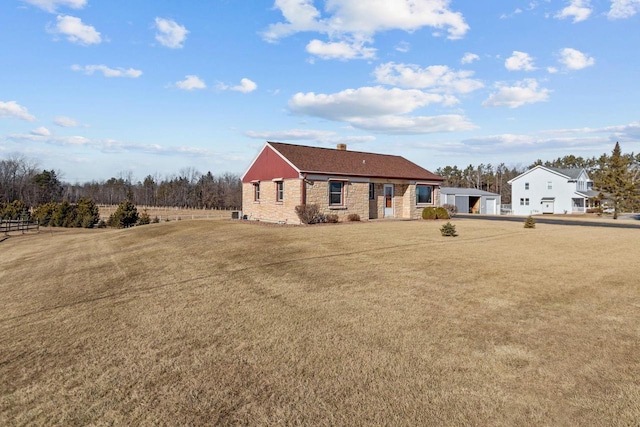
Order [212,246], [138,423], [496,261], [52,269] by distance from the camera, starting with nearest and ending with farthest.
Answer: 1. [138,423]
2. [496,261]
3. [52,269]
4. [212,246]

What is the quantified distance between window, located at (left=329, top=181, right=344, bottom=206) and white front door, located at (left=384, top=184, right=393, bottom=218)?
4.69 metres

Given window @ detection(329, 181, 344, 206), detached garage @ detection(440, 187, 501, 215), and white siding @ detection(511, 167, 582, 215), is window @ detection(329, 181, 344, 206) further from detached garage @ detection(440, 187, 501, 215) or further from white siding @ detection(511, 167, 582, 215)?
white siding @ detection(511, 167, 582, 215)

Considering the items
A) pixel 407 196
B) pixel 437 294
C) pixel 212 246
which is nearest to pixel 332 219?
pixel 407 196

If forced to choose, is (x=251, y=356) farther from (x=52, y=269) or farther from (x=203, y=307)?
(x=52, y=269)

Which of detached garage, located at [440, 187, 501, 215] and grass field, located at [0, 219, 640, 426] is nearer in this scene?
grass field, located at [0, 219, 640, 426]

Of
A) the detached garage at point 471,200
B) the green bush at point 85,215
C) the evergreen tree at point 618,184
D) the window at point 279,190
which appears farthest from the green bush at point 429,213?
the green bush at point 85,215

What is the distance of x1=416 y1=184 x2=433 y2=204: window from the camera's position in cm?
3027

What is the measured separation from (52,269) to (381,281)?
12143 millimetres

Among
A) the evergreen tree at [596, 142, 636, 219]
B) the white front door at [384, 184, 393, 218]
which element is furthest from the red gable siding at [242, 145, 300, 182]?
the evergreen tree at [596, 142, 636, 219]

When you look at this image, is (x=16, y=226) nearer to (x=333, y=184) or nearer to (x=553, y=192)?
(x=333, y=184)

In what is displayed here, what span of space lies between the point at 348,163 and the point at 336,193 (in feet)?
11.4

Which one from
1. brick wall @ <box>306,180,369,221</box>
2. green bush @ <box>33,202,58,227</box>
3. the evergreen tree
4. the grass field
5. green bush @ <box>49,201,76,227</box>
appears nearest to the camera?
the grass field

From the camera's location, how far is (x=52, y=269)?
1334cm

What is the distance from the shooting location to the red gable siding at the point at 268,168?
25031mm
